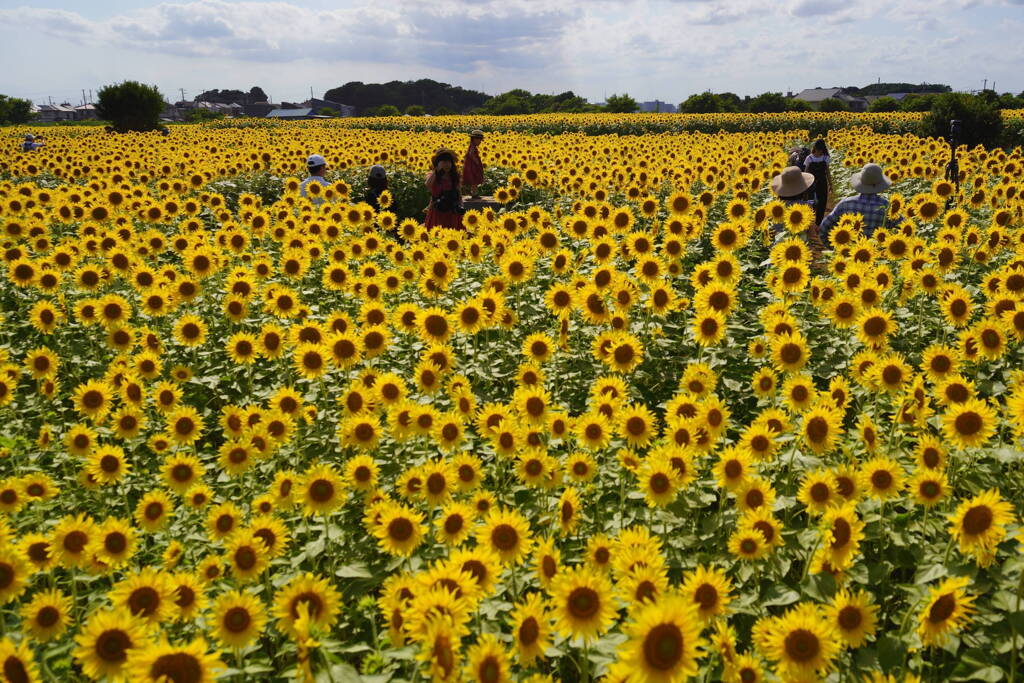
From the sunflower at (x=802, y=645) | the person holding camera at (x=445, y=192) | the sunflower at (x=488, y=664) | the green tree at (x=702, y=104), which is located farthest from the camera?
the green tree at (x=702, y=104)

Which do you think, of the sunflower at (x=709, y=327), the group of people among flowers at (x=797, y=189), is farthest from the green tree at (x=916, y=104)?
the sunflower at (x=709, y=327)

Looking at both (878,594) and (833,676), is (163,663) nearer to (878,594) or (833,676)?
(833,676)

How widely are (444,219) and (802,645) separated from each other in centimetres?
938

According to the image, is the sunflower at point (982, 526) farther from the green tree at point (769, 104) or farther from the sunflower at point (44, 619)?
the green tree at point (769, 104)

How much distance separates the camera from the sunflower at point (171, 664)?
2.27 m

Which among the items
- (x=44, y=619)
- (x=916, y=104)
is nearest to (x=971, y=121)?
(x=44, y=619)

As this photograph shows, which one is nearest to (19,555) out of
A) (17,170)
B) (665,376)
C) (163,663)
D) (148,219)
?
(163,663)

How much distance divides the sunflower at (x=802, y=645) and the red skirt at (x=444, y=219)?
30.3ft

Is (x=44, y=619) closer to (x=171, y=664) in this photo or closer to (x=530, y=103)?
(x=171, y=664)

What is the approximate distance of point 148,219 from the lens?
9.38 meters

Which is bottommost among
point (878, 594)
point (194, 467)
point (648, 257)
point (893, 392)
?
point (878, 594)

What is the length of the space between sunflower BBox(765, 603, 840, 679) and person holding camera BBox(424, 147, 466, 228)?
923cm

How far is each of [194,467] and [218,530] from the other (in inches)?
34.5

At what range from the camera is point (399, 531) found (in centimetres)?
324
